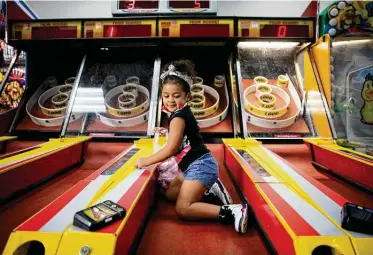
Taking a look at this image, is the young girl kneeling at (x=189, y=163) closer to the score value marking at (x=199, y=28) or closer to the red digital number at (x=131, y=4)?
the score value marking at (x=199, y=28)

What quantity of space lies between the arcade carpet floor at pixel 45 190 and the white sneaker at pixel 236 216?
3.73 feet

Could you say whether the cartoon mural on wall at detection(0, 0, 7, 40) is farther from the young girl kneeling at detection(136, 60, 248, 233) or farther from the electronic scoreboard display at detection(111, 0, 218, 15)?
the young girl kneeling at detection(136, 60, 248, 233)

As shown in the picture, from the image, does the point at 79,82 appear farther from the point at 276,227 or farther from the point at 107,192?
the point at 276,227

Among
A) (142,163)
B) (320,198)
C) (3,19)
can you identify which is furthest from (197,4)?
(320,198)

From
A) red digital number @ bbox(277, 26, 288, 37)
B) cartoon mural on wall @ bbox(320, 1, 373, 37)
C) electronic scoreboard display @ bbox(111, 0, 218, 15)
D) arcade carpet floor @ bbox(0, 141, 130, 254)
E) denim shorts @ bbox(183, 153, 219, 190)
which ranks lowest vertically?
arcade carpet floor @ bbox(0, 141, 130, 254)

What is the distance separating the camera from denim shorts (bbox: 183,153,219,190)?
1.64 meters

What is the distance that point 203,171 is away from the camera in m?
1.66

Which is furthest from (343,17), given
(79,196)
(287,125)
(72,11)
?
(72,11)

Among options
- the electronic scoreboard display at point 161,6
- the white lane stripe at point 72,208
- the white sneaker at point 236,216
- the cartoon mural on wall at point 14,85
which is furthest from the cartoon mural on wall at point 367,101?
the cartoon mural on wall at point 14,85

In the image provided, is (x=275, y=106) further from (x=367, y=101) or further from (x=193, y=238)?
(x=193, y=238)

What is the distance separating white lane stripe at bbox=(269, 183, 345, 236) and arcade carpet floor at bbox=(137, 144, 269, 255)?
0.92 feet

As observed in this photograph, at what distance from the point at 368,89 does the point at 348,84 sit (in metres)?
0.34

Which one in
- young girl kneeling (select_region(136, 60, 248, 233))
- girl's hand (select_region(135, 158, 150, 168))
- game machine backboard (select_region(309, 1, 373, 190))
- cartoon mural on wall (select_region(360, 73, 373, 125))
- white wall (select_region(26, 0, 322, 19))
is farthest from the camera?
white wall (select_region(26, 0, 322, 19))

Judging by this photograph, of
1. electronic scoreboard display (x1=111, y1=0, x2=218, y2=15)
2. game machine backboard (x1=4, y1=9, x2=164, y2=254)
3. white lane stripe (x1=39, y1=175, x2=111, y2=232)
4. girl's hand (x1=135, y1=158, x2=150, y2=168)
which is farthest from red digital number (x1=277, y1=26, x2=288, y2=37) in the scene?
white lane stripe (x1=39, y1=175, x2=111, y2=232)
